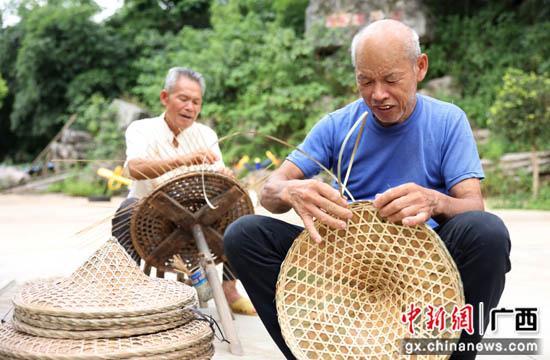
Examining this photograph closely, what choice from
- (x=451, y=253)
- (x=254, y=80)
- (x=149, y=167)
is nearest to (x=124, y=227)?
(x=149, y=167)

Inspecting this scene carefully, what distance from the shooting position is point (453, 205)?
72.7 inches

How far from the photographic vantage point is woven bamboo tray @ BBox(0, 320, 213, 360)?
157 cm

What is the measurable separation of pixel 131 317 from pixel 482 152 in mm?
9082

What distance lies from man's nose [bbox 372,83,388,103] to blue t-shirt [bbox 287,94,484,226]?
0.15 m

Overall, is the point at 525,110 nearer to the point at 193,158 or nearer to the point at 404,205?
the point at 193,158

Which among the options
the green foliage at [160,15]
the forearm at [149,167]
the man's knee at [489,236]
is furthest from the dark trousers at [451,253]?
the green foliage at [160,15]

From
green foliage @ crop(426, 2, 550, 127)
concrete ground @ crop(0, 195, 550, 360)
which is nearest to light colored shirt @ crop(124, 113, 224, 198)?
concrete ground @ crop(0, 195, 550, 360)

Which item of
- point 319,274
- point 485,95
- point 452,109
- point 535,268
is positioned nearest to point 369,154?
point 452,109

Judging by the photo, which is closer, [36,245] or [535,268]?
[535,268]

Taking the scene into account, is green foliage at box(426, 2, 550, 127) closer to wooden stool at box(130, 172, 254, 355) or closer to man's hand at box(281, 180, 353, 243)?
wooden stool at box(130, 172, 254, 355)

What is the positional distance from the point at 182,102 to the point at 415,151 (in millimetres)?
1459

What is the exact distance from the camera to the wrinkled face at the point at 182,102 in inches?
126

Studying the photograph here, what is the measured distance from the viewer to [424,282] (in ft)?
5.53

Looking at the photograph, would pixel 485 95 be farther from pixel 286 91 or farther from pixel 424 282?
pixel 424 282
